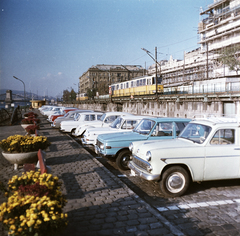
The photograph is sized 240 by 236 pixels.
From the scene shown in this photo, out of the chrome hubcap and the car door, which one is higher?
the car door

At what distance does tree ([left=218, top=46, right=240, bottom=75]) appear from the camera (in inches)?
1787

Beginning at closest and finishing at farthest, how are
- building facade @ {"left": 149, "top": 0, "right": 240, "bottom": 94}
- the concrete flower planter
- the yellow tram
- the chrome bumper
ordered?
the chrome bumper < the concrete flower planter < the yellow tram < building facade @ {"left": 149, "top": 0, "right": 240, "bottom": 94}

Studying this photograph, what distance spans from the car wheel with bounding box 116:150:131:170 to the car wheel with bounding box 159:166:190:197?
8.19 ft

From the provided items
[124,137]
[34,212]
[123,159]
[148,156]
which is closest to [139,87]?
[124,137]

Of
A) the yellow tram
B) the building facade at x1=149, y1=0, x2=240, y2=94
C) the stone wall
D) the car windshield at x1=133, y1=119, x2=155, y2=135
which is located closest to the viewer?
the car windshield at x1=133, y1=119, x2=155, y2=135

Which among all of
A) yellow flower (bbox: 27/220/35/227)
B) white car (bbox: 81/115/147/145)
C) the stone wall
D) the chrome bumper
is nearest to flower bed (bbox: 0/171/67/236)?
yellow flower (bbox: 27/220/35/227)

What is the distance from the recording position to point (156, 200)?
550cm

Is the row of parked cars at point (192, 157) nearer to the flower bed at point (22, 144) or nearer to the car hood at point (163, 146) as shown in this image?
the car hood at point (163, 146)

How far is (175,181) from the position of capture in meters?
5.63

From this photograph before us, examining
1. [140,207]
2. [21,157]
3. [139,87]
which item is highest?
[139,87]

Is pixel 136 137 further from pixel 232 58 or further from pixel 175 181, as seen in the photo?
pixel 232 58

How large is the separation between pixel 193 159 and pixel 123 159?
9.23 ft

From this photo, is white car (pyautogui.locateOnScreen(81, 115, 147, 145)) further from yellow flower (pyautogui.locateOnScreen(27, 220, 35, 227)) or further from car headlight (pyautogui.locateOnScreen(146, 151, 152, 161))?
yellow flower (pyautogui.locateOnScreen(27, 220, 35, 227))

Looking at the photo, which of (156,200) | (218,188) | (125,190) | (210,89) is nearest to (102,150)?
(125,190)
